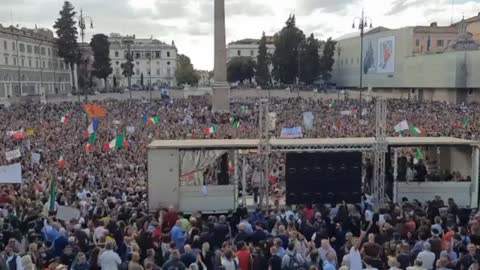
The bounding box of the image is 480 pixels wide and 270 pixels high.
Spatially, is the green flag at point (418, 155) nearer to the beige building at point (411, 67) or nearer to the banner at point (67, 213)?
the banner at point (67, 213)

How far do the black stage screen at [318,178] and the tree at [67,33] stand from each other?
243ft

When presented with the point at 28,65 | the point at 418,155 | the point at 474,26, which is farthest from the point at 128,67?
the point at 418,155

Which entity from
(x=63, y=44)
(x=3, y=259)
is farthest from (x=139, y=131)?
(x=63, y=44)

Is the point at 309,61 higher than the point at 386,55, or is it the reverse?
the point at 386,55

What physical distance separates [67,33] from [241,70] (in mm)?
38397

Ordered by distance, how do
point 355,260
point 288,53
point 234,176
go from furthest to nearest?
1. point 288,53
2. point 234,176
3. point 355,260

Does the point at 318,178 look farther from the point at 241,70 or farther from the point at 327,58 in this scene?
the point at 241,70

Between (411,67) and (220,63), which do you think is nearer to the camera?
(220,63)

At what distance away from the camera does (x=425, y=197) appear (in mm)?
15203

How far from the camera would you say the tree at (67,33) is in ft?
273

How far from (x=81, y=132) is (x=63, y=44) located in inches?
2182

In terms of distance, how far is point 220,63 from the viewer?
157 ft

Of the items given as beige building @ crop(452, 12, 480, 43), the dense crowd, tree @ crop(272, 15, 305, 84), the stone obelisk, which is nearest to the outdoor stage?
the dense crowd

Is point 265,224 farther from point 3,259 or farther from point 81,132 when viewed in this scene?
point 81,132
